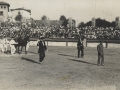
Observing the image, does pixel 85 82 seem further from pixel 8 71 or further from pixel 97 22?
pixel 97 22

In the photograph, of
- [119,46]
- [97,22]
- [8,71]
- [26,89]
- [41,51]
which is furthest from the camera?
[97,22]

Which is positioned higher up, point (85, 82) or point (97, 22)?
point (97, 22)

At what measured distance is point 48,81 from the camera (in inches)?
362

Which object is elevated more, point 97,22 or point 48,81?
point 97,22

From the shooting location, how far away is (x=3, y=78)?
9633 mm

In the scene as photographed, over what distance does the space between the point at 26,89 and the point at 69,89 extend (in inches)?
54.6

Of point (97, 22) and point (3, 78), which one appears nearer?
point (3, 78)

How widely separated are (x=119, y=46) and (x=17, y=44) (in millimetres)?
15252

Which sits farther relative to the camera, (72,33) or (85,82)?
(72,33)

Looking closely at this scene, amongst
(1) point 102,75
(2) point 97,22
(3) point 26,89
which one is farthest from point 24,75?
(2) point 97,22

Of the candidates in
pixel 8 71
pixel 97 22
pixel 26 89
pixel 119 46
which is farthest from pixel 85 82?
pixel 97 22

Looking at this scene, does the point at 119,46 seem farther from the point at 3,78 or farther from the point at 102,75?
the point at 3,78

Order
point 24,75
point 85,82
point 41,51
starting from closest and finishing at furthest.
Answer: point 85,82 < point 24,75 < point 41,51

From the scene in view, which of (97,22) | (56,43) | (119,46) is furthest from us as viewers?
(97,22)
